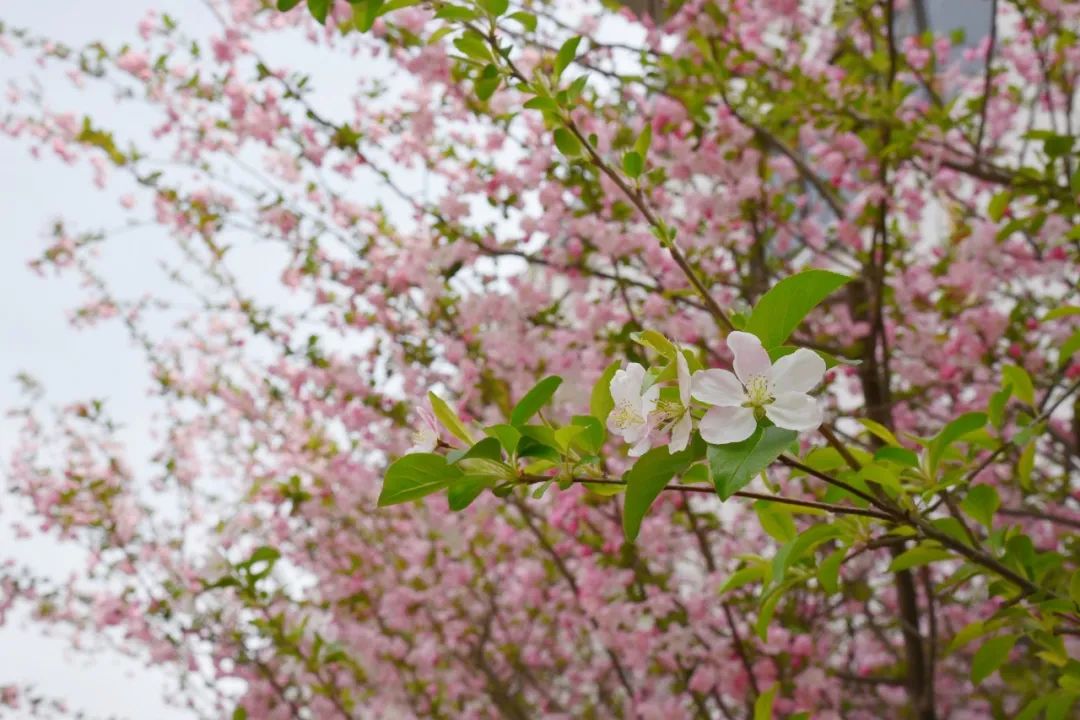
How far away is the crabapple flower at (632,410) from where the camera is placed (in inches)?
27.6

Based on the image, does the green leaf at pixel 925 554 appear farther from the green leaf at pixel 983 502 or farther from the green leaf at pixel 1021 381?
the green leaf at pixel 1021 381

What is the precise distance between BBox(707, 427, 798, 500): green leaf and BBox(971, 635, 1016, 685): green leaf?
67cm

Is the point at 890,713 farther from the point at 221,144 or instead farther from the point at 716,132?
the point at 221,144

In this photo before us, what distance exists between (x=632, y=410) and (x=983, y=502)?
552mm

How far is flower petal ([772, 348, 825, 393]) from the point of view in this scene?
2.15ft

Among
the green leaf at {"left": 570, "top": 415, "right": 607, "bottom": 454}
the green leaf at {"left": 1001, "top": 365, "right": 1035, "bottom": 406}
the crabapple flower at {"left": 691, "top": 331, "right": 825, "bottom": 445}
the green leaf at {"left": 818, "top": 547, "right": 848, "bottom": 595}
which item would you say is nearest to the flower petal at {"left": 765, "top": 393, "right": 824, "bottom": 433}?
the crabapple flower at {"left": 691, "top": 331, "right": 825, "bottom": 445}

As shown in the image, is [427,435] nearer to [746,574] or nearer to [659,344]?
[659,344]

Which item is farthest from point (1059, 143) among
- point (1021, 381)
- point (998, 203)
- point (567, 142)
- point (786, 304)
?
point (786, 304)

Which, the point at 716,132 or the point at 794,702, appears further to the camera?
the point at 716,132

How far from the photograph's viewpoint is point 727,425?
0.66 m

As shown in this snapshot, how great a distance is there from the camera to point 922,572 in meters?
2.44

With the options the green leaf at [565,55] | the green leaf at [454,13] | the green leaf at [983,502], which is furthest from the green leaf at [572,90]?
the green leaf at [983,502]

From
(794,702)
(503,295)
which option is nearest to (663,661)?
(794,702)

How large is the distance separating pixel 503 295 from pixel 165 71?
146 centimetres
